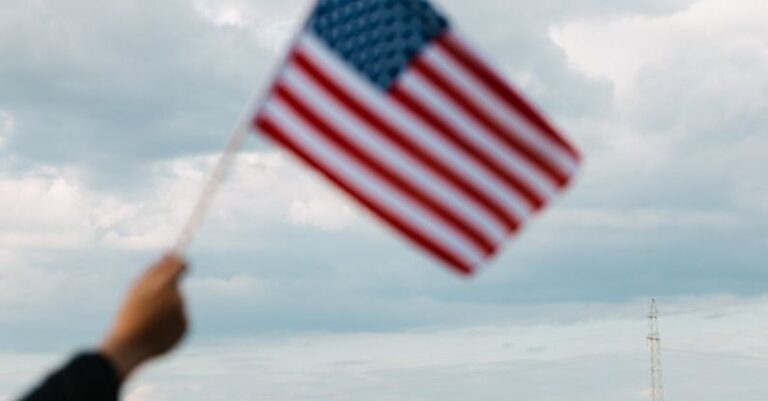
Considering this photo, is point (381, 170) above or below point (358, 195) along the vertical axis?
above

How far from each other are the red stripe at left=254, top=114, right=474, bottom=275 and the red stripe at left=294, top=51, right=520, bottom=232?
826 mm

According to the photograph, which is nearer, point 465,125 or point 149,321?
point 149,321

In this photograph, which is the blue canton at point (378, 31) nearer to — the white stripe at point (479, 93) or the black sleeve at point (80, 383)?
the white stripe at point (479, 93)

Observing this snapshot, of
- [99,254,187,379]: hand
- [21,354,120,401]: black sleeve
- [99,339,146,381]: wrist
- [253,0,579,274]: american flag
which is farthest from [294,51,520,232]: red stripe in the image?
[21,354,120,401]: black sleeve

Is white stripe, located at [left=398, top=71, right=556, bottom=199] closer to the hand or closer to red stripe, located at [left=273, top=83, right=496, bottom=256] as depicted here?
red stripe, located at [left=273, top=83, right=496, bottom=256]

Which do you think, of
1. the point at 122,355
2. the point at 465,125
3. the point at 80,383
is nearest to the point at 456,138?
the point at 465,125

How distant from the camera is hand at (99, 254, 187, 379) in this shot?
6.84 meters

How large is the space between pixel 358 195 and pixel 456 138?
166cm

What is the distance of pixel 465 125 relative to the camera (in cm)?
1565

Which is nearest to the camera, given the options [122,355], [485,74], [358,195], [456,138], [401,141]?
[122,355]

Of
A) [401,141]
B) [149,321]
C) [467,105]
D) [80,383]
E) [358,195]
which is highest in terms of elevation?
[467,105]

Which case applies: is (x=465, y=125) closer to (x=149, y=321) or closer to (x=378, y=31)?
(x=378, y=31)

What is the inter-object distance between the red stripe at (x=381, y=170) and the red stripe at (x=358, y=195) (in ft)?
1.16

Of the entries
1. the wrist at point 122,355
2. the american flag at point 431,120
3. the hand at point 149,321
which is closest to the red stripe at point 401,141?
the american flag at point 431,120
